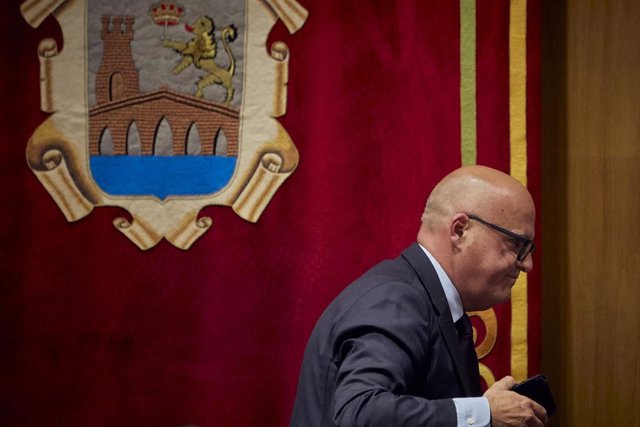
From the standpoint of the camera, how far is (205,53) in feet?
8.45

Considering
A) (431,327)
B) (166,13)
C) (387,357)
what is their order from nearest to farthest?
(387,357), (431,327), (166,13)

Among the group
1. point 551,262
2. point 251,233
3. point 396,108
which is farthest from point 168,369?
point 551,262

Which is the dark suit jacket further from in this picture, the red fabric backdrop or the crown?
the crown

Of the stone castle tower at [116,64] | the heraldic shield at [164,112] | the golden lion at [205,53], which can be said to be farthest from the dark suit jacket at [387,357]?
the stone castle tower at [116,64]

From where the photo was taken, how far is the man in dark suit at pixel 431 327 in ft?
4.58

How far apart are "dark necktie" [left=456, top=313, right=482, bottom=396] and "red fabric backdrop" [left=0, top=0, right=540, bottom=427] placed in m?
0.88

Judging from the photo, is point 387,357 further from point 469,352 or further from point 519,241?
point 519,241

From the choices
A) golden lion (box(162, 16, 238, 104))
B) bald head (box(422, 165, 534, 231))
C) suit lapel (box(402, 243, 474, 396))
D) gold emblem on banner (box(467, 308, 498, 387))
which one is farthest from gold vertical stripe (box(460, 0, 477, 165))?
suit lapel (box(402, 243, 474, 396))

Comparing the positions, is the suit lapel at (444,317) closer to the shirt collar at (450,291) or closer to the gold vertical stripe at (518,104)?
the shirt collar at (450,291)

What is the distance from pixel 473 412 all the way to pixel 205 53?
1.54m

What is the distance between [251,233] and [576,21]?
1.23 metres

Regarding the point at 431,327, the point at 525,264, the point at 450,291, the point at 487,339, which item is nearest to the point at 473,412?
the point at 431,327

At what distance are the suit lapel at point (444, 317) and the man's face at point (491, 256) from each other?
0.08 m

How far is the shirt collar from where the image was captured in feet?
5.62
